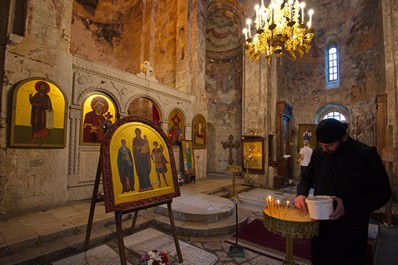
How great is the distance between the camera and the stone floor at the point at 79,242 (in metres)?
3.04

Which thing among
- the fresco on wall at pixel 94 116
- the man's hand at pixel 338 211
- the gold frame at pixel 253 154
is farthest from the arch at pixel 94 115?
the gold frame at pixel 253 154

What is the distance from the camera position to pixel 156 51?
11594 millimetres

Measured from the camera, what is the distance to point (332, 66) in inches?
502

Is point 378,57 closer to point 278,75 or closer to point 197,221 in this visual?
point 278,75

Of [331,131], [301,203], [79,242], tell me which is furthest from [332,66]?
[79,242]

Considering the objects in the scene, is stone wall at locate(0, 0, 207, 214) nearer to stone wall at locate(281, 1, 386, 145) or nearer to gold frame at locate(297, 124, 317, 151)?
gold frame at locate(297, 124, 317, 151)

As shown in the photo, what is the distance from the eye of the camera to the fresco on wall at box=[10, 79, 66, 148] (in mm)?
4398

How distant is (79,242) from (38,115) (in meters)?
3.07

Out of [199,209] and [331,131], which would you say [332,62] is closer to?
[199,209]

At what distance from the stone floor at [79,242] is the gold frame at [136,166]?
1.15 metres

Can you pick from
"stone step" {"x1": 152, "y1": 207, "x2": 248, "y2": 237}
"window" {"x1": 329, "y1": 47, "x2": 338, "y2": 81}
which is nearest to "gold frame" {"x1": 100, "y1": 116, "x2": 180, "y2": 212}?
"stone step" {"x1": 152, "y1": 207, "x2": 248, "y2": 237}

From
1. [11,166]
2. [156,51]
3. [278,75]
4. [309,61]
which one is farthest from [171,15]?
[11,166]

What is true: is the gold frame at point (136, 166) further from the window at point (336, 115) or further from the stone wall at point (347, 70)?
the window at point (336, 115)

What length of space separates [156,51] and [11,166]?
9139 mm
